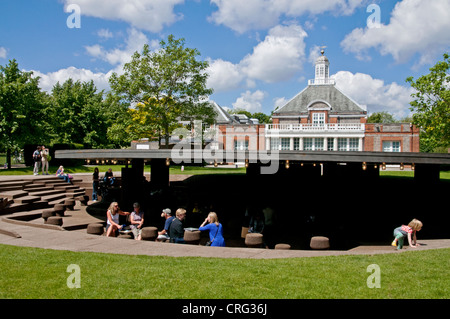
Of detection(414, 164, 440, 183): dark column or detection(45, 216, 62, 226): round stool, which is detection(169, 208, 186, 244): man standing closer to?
detection(45, 216, 62, 226): round stool

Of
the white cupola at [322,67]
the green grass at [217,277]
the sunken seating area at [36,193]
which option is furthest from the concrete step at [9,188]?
the white cupola at [322,67]

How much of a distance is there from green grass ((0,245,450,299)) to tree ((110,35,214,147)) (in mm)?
27089

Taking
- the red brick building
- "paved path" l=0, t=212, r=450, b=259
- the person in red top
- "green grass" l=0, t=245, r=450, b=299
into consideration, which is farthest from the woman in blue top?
the red brick building

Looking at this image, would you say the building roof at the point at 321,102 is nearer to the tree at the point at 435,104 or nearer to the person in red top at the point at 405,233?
the tree at the point at 435,104

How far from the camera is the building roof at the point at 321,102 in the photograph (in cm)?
5620

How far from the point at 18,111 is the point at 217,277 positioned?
31123mm

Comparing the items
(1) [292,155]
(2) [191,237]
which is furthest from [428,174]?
(2) [191,237]

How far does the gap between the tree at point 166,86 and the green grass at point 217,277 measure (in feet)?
88.9

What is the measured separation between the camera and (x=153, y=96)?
36094 mm

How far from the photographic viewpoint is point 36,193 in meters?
21.3

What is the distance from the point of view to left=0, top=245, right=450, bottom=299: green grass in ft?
19.0
